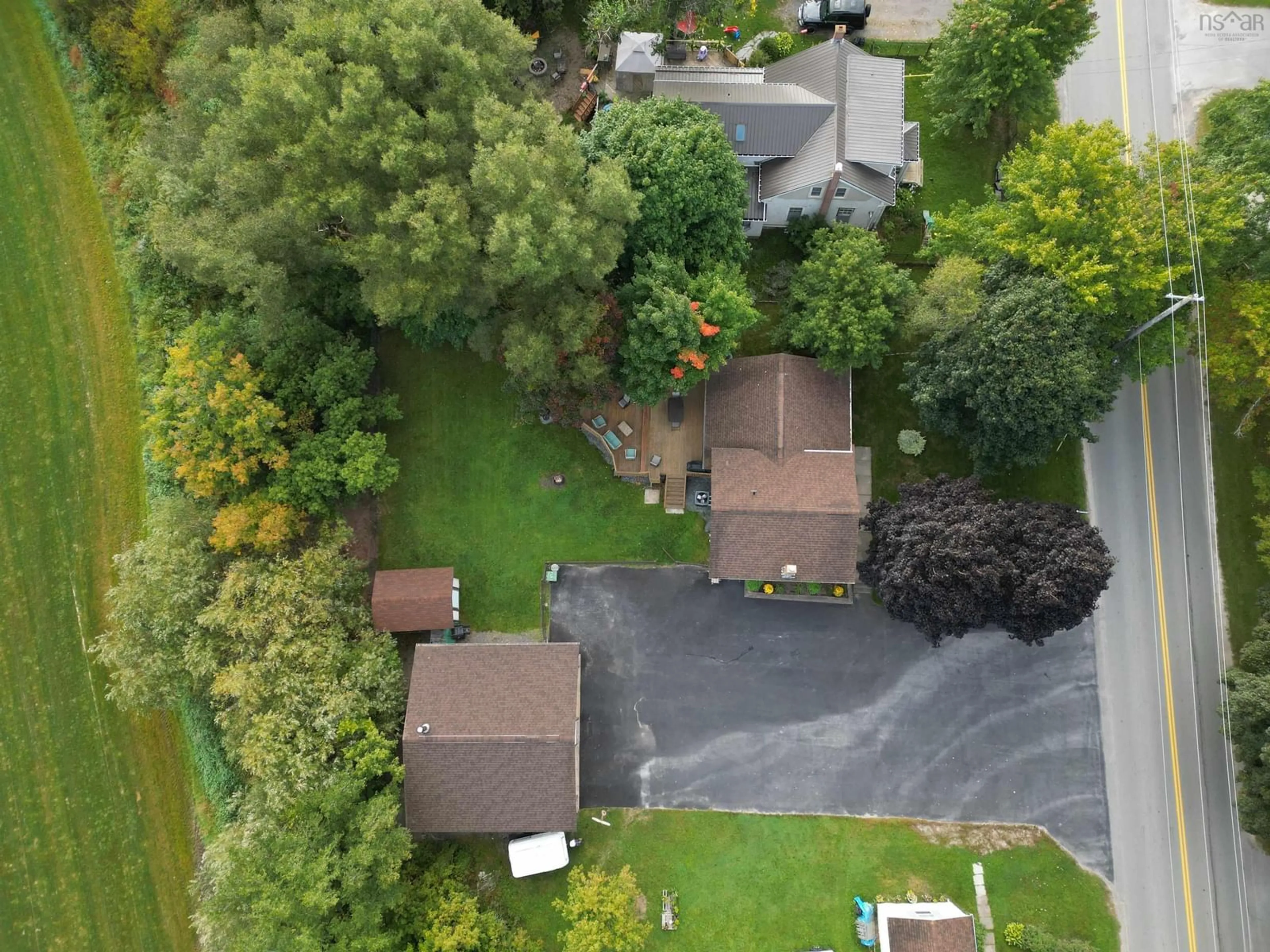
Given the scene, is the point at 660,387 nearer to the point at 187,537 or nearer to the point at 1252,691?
the point at 187,537

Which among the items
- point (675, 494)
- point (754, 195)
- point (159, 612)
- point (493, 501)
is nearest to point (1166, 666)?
point (675, 494)

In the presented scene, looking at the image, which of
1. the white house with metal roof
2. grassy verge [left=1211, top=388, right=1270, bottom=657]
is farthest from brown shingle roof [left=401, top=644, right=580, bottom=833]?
grassy verge [left=1211, top=388, right=1270, bottom=657]

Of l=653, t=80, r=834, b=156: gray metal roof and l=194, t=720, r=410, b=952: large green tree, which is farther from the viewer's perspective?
l=653, t=80, r=834, b=156: gray metal roof

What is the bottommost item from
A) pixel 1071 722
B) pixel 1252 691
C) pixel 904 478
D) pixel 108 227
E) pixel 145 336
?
pixel 1071 722

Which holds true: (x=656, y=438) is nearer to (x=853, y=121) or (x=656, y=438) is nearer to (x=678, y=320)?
(x=678, y=320)

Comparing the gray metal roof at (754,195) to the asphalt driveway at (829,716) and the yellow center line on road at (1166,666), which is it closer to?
the asphalt driveway at (829,716)

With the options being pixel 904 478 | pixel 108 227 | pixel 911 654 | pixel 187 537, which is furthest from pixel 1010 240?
pixel 108 227

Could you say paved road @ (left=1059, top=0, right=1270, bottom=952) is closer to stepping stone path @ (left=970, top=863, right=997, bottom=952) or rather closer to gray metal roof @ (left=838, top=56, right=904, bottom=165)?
stepping stone path @ (left=970, top=863, right=997, bottom=952)
